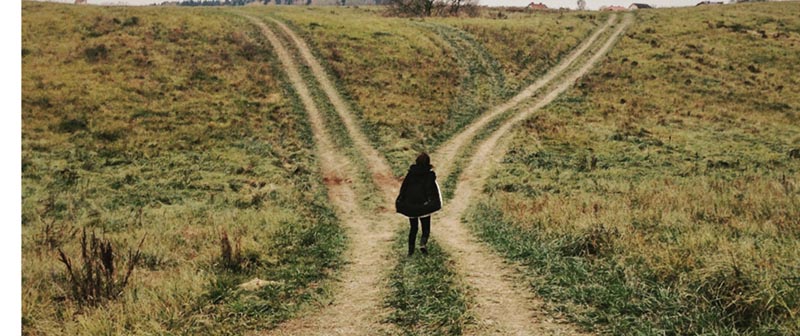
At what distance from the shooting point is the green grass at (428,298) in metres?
6.51

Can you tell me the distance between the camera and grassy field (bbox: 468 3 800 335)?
20.8 feet

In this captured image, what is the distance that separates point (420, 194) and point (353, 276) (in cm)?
238

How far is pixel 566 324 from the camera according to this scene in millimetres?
6402

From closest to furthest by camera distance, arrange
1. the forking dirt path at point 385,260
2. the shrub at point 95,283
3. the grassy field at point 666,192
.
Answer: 1. the grassy field at point 666,192
2. the forking dirt path at point 385,260
3. the shrub at point 95,283

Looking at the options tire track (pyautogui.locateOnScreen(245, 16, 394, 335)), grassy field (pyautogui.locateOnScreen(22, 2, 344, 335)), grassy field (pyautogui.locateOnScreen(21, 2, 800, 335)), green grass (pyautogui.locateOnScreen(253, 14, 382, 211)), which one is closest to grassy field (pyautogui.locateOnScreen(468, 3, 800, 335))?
grassy field (pyautogui.locateOnScreen(21, 2, 800, 335))

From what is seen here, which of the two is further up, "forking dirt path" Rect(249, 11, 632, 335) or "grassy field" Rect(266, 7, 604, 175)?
"grassy field" Rect(266, 7, 604, 175)

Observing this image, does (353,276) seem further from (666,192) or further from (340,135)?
(340,135)

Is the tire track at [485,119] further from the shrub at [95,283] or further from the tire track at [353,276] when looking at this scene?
the shrub at [95,283]

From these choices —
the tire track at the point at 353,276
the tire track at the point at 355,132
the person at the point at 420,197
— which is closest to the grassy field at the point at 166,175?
the tire track at the point at 353,276

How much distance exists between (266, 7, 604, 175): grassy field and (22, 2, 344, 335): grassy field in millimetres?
5008

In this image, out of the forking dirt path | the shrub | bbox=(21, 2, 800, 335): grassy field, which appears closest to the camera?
the forking dirt path

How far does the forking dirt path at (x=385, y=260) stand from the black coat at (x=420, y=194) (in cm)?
117

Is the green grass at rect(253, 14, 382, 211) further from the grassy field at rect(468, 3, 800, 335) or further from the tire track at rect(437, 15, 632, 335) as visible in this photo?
the grassy field at rect(468, 3, 800, 335)

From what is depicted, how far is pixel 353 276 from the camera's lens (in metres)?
9.18
